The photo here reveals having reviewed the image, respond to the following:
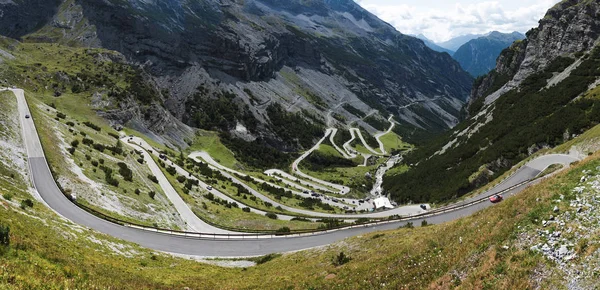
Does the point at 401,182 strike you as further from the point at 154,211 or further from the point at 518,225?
the point at 518,225

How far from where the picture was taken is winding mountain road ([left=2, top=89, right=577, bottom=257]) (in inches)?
1455

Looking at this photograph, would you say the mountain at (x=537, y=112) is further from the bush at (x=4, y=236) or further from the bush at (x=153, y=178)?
the bush at (x=4, y=236)

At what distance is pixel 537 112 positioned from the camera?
72500 mm

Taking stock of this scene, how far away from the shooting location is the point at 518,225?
1647 cm

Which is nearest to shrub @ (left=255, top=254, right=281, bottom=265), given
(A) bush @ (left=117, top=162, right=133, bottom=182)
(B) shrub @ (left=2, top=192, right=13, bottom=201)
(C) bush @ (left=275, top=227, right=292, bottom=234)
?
(C) bush @ (left=275, top=227, right=292, bottom=234)

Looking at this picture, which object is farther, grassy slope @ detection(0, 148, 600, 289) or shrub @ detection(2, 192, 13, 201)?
shrub @ detection(2, 192, 13, 201)

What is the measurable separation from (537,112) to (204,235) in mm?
74207

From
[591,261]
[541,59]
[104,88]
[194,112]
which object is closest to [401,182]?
[541,59]

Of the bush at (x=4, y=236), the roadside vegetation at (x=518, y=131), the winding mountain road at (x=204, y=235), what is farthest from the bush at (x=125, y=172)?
the roadside vegetation at (x=518, y=131)

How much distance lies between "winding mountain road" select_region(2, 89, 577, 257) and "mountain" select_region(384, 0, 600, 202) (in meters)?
11.6

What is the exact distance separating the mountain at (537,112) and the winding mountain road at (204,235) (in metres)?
11.6

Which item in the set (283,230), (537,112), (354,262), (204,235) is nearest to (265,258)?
(204,235)

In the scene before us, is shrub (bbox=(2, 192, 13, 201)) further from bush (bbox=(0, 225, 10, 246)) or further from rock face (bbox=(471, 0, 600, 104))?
rock face (bbox=(471, 0, 600, 104))

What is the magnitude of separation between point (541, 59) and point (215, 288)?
408ft
